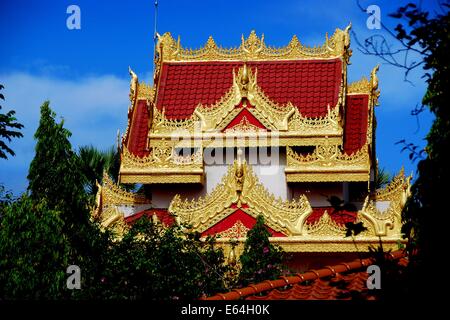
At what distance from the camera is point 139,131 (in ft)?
82.2

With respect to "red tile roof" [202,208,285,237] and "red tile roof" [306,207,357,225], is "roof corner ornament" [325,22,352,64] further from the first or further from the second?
"red tile roof" [202,208,285,237]

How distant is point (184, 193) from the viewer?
23.7 meters

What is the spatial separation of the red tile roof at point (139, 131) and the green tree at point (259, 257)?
16.5 feet

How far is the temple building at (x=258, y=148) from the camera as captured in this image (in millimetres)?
21406

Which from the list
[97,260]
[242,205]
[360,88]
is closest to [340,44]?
[360,88]

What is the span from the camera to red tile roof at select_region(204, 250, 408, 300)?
10.8 m

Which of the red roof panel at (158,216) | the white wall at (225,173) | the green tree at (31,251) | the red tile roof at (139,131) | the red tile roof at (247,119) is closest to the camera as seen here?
the green tree at (31,251)

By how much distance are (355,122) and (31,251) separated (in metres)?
10.1

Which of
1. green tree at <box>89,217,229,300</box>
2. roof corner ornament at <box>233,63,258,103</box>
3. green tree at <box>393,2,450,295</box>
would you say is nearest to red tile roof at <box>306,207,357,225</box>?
roof corner ornament at <box>233,63,258,103</box>

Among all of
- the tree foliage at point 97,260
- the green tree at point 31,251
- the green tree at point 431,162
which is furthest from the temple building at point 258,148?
the green tree at point 431,162

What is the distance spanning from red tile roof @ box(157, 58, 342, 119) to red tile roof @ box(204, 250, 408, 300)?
40.3 feet

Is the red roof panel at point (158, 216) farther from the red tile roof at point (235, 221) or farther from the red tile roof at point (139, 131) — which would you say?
the red tile roof at point (139, 131)
